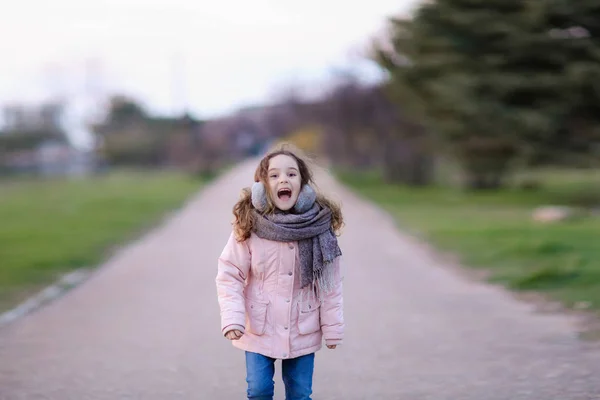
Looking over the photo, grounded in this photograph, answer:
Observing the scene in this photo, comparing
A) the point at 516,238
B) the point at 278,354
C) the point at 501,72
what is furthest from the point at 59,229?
the point at 278,354

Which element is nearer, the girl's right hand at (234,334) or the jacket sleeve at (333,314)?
the girl's right hand at (234,334)

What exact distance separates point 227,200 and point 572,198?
12055 millimetres

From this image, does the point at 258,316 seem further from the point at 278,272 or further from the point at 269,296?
the point at 278,272

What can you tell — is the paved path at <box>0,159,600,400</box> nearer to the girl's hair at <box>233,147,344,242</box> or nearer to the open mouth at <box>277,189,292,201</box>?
the girl's hair at <box>233,147,344,242</box>

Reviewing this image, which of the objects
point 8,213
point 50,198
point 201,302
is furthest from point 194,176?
point 201,302

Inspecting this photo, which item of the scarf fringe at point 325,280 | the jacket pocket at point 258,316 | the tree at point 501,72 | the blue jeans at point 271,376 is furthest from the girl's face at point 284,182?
the tree at point 501,72

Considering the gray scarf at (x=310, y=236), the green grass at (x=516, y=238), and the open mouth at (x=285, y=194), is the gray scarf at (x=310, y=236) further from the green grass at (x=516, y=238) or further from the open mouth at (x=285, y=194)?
the green grass at (x=516, y=238)

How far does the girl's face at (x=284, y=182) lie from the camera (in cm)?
423

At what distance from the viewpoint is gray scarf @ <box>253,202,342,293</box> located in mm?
4203

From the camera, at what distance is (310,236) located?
4258 millimetres

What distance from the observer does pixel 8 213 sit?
981 inches

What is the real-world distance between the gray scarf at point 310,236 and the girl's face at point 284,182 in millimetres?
65

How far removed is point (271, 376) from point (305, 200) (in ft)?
2.96

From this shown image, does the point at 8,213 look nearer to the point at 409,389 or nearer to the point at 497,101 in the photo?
the point at 497,101
